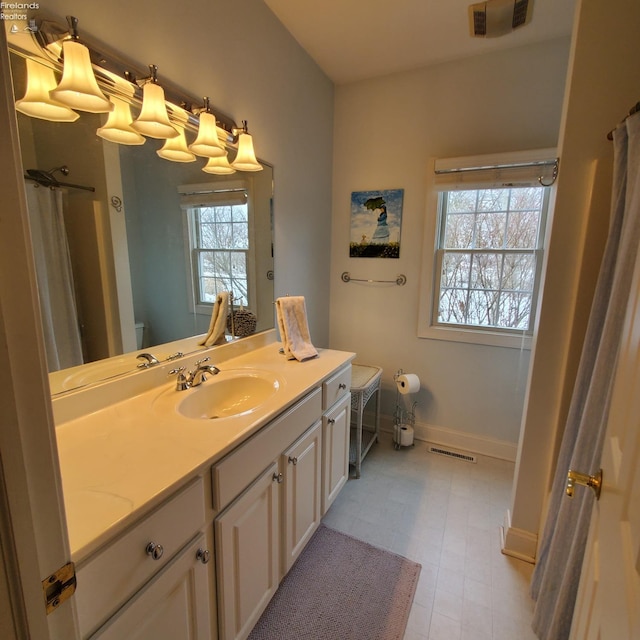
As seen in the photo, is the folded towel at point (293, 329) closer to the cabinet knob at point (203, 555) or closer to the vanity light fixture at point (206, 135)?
the vanity light fixture at point (206, 135)

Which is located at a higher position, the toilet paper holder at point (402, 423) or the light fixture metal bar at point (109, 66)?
the light fixture metal bar at point (109, 66)

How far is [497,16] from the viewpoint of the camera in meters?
1.81

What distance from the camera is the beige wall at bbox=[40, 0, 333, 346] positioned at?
1.19 m

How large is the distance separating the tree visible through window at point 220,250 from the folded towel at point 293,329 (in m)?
0.23

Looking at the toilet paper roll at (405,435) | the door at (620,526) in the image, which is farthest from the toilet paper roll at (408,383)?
the door at (620,526)

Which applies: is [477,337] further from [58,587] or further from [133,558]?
[58,587]

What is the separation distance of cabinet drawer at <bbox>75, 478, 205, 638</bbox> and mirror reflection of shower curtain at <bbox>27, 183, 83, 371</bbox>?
1.96ft

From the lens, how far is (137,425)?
1062 millimetres

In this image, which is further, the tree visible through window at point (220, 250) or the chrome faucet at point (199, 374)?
the tree visible through window at point (220, 250)

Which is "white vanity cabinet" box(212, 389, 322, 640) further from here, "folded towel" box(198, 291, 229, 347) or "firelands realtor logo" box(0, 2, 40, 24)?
"firelands realtor logo" box(0, 2, 40, 24)

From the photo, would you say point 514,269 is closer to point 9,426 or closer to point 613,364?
point 613,364

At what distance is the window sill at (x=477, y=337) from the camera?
230 centimetres

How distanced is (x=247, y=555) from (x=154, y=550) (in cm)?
47

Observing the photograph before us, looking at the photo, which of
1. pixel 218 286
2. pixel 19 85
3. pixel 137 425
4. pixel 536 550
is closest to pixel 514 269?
pixel 536 550
